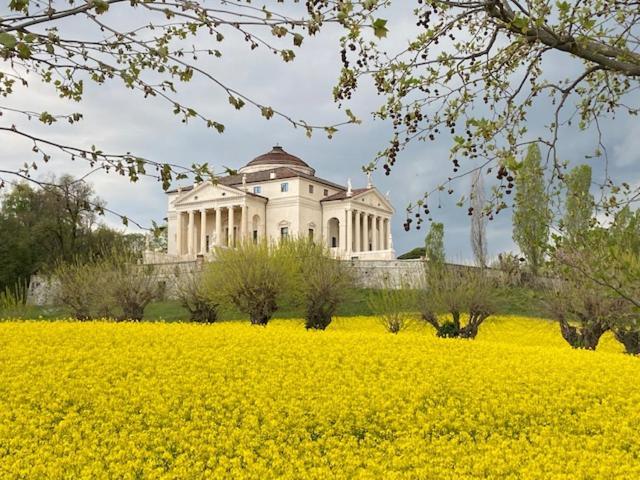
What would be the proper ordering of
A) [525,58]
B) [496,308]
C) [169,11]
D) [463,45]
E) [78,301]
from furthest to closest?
[78,301] → [496,308] → [525,58] → [463,45] → [169,11]

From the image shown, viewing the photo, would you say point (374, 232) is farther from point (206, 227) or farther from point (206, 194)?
point (206, 194)

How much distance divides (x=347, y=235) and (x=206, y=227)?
15.8 metres

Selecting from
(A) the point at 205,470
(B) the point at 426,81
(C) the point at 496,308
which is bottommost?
(A) the point at 205,470

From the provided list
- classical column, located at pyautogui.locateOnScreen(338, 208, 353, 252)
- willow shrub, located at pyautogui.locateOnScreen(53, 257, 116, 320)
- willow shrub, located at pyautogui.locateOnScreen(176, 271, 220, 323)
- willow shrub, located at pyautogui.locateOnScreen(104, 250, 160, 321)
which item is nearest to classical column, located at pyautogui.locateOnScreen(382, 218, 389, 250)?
classical column, located at pyautogui.locateOnScreen(338, 208, 353, 252)

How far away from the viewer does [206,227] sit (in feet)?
234

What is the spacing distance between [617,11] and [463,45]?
1833mm

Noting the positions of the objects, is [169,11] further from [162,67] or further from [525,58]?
[525,58]

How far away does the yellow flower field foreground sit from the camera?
8367mm

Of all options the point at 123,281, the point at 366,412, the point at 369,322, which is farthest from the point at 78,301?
the point at 366,412

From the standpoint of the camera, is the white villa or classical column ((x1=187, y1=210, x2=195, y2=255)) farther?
classical column ((x1=187, y1=210, x2=195, y2=255))

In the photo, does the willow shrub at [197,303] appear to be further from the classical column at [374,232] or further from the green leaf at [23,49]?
the classical column at [374,232]

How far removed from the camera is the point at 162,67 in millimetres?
5145

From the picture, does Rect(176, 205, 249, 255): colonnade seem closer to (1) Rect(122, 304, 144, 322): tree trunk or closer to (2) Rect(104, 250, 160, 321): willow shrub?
(2) Rect(104, 250, 160, 321): willow shrub

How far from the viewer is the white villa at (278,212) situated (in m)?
66.1
